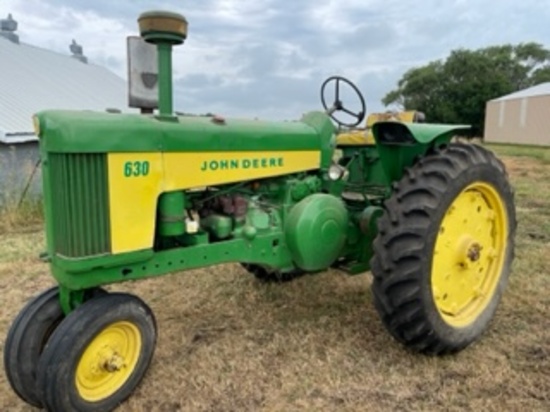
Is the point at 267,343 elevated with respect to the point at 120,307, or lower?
lower

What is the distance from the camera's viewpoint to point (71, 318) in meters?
2.37

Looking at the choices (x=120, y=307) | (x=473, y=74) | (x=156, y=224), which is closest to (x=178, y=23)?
(x=156, y=224)

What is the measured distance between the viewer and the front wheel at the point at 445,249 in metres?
2.84

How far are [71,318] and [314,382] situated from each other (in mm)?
1278

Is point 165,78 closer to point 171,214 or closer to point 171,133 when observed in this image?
point 171,133

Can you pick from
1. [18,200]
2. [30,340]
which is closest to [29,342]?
[30,340]

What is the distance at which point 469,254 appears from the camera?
3.18 metres

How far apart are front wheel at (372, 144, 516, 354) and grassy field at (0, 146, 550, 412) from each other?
21 centimetres

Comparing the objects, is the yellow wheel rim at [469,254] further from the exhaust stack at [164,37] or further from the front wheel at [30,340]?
the front wheel at [30,340]

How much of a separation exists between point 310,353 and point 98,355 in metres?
1.25

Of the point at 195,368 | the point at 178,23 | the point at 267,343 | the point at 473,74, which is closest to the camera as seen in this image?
the point at 178,23

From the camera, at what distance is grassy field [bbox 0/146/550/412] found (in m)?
2.67

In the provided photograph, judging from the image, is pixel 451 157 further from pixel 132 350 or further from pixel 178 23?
pixel 132 350

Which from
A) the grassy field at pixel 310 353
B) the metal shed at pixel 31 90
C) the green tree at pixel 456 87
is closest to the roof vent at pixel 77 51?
the metal shed at pixel 31 90
